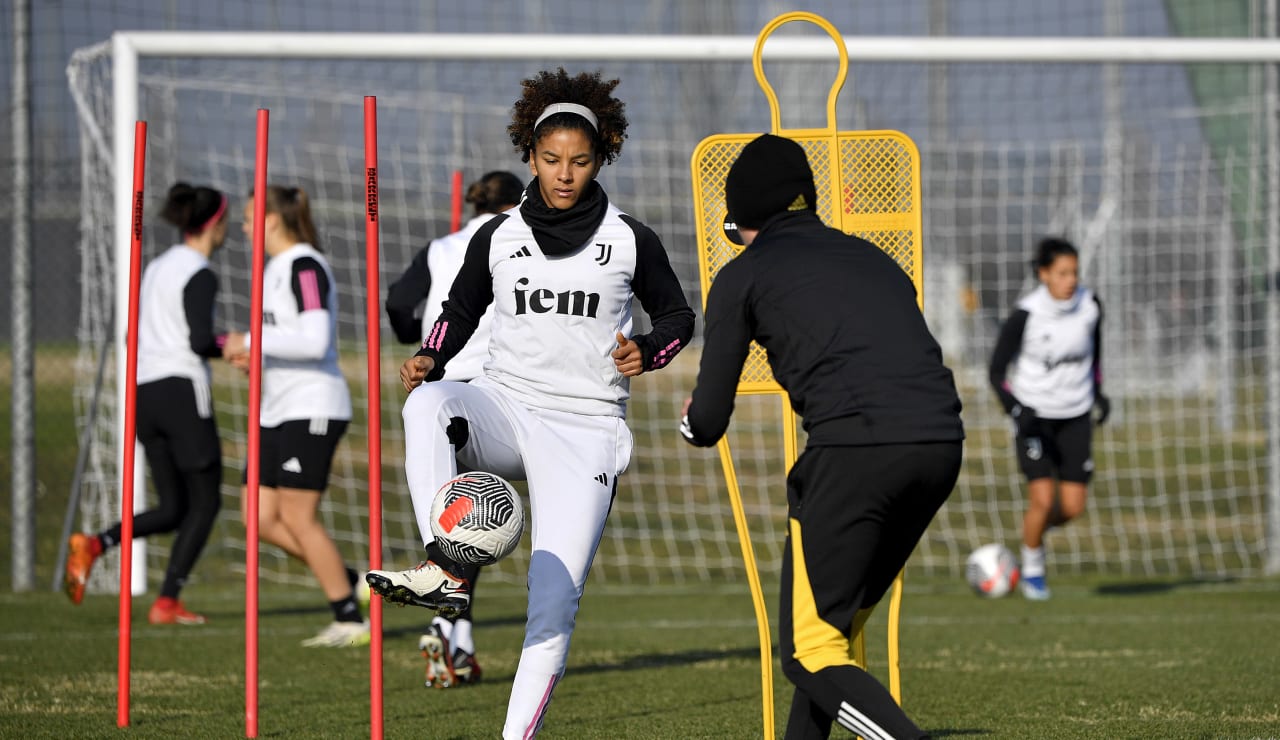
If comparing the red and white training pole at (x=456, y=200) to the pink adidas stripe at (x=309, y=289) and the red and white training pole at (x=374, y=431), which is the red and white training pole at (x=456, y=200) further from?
the red and white training pole at (x=374, y=431)

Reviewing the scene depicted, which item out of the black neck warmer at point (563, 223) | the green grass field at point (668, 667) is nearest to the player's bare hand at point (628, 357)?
the black neck warmer at point (563, 223)

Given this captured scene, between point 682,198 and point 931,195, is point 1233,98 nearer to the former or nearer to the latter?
point 931,195

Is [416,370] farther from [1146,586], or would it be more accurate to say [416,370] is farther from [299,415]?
[1146,586]

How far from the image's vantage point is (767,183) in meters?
4.21

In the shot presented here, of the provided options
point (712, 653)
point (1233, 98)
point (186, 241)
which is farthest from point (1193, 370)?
point (186, 241)

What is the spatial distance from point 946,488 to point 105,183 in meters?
8.81

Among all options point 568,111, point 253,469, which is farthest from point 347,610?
point 568,111

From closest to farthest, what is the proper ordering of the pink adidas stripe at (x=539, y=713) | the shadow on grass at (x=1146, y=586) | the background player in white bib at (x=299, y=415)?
the pink adidas stripe at (x=539, y=713) < the background player in white bib at (x=299, y=415) < the shadow on grass at (x=1146, y=586)

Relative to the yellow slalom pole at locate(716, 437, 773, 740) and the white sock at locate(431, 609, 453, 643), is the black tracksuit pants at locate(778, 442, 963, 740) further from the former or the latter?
the white sock at locate(431, 609, 453, 643)

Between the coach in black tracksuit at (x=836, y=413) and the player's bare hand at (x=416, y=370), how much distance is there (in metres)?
0.90

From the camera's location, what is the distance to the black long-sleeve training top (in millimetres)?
4023

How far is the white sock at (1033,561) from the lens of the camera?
1072 cm

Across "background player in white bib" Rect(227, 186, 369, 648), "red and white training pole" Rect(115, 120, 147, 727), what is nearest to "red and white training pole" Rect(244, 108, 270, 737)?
"red and white training pole" Rect(115, 120, 147, 727)

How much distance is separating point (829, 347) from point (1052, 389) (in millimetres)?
6988
